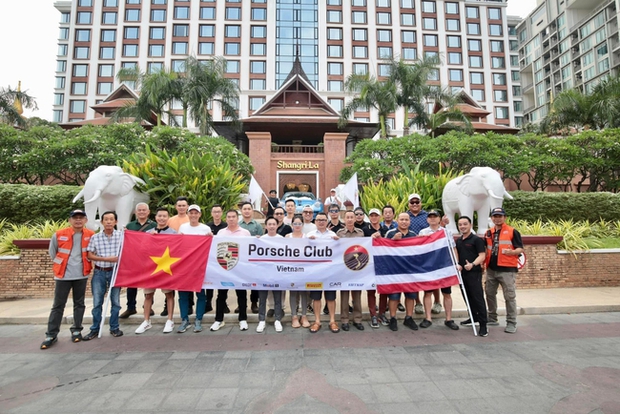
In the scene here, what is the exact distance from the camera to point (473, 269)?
5.11m

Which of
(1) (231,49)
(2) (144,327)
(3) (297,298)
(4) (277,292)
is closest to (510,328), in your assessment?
(3) (297,298)

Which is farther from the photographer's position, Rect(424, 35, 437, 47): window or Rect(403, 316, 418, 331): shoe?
Rect(424, 35, 437, 47): window

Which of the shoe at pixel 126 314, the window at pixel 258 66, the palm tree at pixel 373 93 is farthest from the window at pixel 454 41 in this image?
the shoe at pixel 126 314

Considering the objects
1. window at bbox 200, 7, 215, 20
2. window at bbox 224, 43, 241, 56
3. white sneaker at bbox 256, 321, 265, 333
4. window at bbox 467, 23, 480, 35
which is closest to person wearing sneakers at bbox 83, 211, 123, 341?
white sneaker at bbox 256, 321, 265, 333

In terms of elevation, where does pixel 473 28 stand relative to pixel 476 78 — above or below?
above

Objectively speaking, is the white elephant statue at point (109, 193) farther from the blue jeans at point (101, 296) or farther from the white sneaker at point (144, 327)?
the white sneaker at point (144, 327)

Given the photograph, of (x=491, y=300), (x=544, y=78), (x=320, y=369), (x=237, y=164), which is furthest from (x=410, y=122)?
(x=544, y=78)

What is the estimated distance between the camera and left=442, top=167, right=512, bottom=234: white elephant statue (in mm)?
7645

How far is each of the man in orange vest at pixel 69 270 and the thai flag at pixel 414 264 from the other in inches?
179

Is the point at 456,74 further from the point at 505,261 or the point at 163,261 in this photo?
the point at 163,261

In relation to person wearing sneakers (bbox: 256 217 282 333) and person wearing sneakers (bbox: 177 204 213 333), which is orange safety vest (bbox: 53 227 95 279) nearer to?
person wearing sneakers (bbox: 177 204 213 333)

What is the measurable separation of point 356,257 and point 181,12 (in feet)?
199

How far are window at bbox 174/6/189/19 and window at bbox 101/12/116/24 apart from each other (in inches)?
399

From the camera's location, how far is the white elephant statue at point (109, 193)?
7009mm
